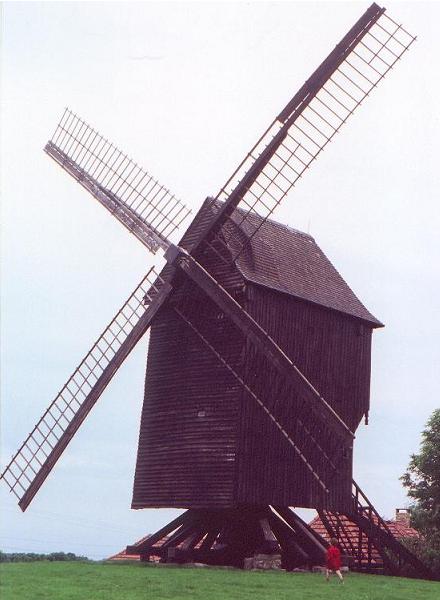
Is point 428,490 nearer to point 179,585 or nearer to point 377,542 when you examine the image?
point 377,542

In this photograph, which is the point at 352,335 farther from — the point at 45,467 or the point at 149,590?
the point at 149,590

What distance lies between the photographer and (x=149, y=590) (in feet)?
54.6

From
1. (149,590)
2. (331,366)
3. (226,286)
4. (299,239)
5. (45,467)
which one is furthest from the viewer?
(299,239)

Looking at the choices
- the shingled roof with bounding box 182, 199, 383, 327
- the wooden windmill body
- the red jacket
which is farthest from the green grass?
the shingled roof with bounding box 182, 199, 383, 327

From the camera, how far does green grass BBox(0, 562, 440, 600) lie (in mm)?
15711

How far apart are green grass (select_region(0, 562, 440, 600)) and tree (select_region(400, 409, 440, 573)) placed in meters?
5.16

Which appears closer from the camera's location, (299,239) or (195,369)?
(195,369)

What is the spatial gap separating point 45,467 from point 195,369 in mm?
4937

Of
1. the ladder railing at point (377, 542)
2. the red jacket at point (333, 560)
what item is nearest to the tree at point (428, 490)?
the ladder railing at point (377, 542)

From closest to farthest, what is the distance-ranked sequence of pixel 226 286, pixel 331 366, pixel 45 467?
pixel 45 467 → pixel 226 286 → pixel 331 366

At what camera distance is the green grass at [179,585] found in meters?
15.7

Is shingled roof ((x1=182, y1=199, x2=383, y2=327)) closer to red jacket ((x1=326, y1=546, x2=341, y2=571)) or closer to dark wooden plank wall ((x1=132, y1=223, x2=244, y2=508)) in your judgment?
dark wooden plank wall ((x1=132, y1=223, x2=244, y2=508))

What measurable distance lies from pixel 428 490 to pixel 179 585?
13460 mm

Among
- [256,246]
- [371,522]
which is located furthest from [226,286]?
[371,522]
